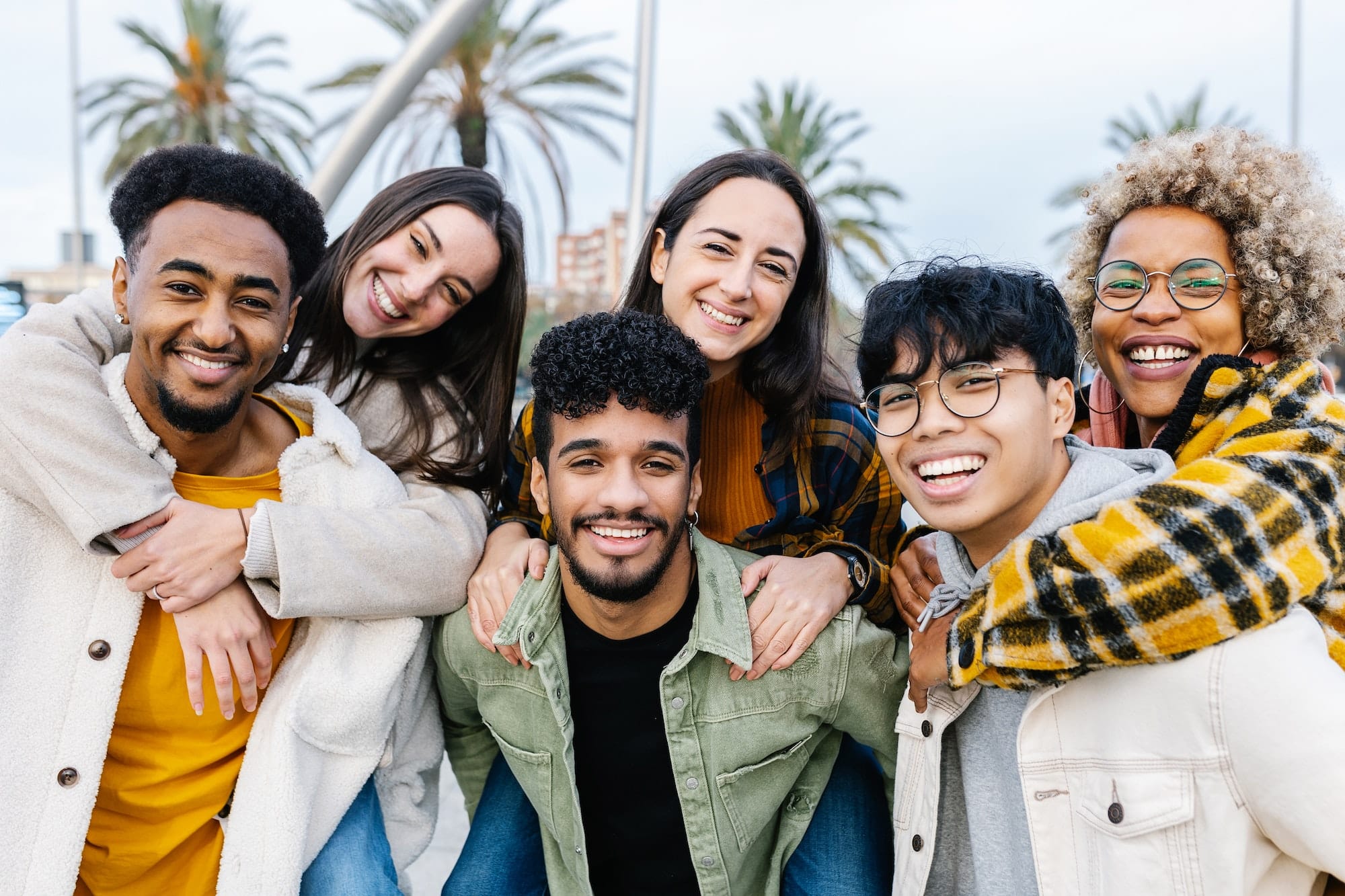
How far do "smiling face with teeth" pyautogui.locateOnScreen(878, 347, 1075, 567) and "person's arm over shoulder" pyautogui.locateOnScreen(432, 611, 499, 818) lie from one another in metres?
1.41

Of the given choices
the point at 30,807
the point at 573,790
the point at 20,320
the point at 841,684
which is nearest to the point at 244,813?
the point at 30,807

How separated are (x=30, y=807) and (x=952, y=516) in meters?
2.45

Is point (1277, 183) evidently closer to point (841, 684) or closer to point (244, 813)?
point (841, 684)

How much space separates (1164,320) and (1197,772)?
1.30 meters

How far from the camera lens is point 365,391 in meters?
3.67

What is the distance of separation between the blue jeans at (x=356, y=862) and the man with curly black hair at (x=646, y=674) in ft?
1.44

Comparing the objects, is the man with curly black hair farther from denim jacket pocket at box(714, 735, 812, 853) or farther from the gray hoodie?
the gray hoodie

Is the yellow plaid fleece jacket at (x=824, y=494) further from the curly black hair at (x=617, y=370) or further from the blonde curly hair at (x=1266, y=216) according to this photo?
the blonde curly hair at (x=1266, y=216)

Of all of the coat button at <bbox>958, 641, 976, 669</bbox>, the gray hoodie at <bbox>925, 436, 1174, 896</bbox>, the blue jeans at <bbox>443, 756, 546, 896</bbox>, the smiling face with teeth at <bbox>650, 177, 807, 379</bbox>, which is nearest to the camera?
the coat button at <bbox>958, 641, 976, 669</bbox>

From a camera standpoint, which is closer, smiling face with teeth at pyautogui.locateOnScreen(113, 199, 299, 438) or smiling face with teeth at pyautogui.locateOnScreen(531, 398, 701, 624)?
smiling face with teeth at pyautogui.locateOnScreen(113, 199, 299, 438)

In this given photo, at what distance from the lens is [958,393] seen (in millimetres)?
2531

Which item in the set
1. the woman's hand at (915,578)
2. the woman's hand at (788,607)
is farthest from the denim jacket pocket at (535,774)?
the woman's hand at (915,578)

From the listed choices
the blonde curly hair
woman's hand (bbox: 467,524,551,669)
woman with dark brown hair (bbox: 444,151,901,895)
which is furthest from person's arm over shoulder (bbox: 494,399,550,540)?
the blonde curly hair

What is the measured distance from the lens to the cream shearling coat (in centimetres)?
248
